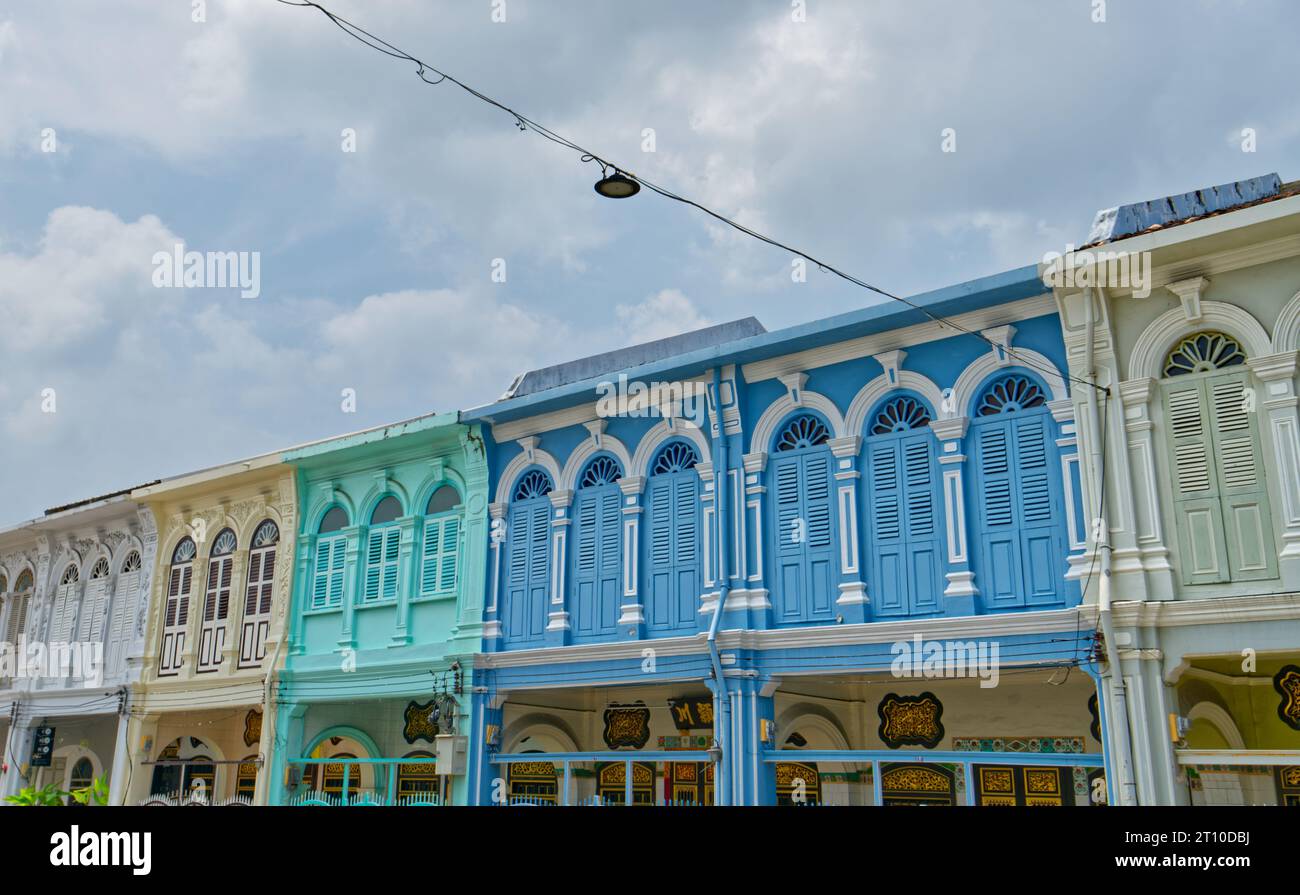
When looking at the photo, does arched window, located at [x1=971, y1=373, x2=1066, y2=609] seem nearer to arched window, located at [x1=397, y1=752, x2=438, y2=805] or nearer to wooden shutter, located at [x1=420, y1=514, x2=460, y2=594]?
wooden shutter, located at [x1=420, y1=514, x2=460, y2=594]

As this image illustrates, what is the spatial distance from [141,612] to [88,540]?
304 cm

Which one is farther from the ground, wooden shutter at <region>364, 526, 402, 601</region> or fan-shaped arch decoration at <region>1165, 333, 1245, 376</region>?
fan-shaped arch decoration at <region>1165, 333, 1245, 376</region>

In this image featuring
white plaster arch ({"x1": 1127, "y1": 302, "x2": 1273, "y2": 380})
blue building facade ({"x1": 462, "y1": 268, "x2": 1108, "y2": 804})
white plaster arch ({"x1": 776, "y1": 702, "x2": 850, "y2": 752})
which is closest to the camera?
white plaster arch ({"x1": 1127, "y1": 302, "x2": 1273, "y2": 380})

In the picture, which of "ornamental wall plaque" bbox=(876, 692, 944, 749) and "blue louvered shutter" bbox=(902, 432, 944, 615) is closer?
"blue louvered shutter" bbox=(902, 432, 944, 615)

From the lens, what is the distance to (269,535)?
1928 cm

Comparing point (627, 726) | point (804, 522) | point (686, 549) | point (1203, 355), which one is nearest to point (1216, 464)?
point (1203, 355)

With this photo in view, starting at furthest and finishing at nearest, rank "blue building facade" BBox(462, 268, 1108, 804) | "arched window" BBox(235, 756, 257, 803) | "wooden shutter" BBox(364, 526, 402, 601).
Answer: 1. "arched window" BBox(235, 756, 257, 803)
2. "wooden shutter" BBox(364, 526, 402, 601)
3. "blue building facade" BBox(462, 268, 1108, 804)

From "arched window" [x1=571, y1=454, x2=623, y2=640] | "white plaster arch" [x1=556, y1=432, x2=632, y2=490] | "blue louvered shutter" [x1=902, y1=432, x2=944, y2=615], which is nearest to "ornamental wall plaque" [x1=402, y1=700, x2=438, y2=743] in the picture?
"arched window" [x1=571, y1=454, x2=623, y2=640]

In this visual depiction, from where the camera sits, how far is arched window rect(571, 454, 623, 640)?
14.9m

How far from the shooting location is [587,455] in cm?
1557

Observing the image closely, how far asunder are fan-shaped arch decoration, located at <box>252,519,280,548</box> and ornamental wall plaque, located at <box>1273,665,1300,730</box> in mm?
14849

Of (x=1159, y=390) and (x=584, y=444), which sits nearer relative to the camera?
(x=1159, y=390)
